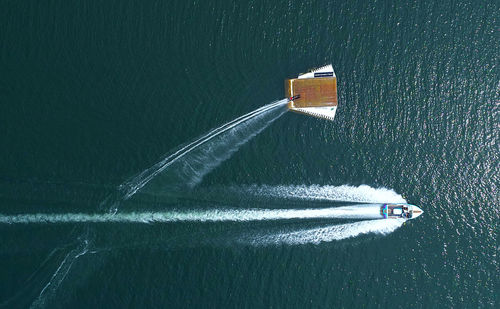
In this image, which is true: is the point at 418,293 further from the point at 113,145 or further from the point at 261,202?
the point at 113,145

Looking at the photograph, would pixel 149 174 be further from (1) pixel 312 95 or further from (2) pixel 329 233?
(2) pixel 329 233

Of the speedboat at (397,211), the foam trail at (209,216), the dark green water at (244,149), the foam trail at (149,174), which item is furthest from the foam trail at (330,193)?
the foam trail at (149,174)

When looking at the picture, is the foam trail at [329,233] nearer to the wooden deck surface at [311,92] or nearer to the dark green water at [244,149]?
the dark green water at [244,149]

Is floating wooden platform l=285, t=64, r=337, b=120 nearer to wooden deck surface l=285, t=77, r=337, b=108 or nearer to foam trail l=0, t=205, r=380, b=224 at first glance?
wooden deck surface l=285, t=77, r=337, b=108

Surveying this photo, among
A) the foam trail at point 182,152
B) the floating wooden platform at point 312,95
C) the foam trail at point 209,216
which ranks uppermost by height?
the floating wooden platform at point 312,95

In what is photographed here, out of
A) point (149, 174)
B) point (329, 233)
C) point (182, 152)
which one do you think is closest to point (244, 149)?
point (182, 152)

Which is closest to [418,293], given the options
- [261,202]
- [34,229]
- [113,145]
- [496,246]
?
[496,246]
